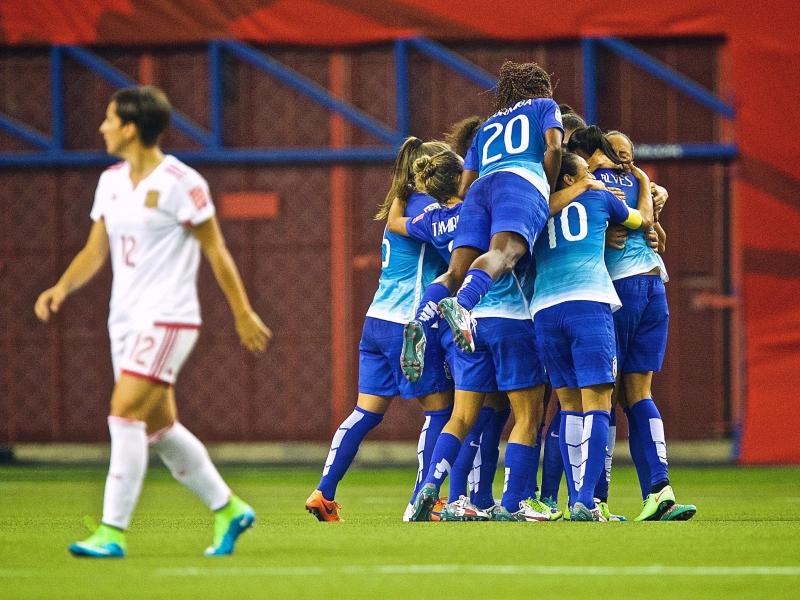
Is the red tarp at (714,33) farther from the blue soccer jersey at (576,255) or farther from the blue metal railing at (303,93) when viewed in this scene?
the blue soccer jersey at (576,255)

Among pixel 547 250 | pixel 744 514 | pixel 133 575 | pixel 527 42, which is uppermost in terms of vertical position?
pixel 527 42

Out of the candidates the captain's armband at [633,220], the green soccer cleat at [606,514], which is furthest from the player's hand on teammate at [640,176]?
the green soccer cleat at [606,514]

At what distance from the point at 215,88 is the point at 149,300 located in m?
10.6

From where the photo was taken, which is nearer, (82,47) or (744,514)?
(744,514)

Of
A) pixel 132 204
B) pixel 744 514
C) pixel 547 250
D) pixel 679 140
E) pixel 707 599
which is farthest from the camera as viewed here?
pixel 679 140

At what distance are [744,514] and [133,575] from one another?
4469 mm

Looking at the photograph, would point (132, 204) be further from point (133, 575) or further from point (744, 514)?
point (744, 514)

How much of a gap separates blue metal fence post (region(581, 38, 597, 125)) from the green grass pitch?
6.66 metres

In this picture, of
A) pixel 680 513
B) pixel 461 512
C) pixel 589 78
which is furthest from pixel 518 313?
pixel 589 78

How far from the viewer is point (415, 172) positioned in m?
9.07

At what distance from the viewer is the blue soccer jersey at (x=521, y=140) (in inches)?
336

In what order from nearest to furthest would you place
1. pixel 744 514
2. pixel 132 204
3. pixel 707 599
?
pixel 707 599 < pixel 132 204 < pixel 744 514

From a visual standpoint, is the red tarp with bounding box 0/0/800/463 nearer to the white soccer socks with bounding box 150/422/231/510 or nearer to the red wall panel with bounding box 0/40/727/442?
the red wall panel with bounding box 0/40/727/442

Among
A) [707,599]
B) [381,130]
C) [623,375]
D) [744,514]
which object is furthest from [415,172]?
[381,130]
